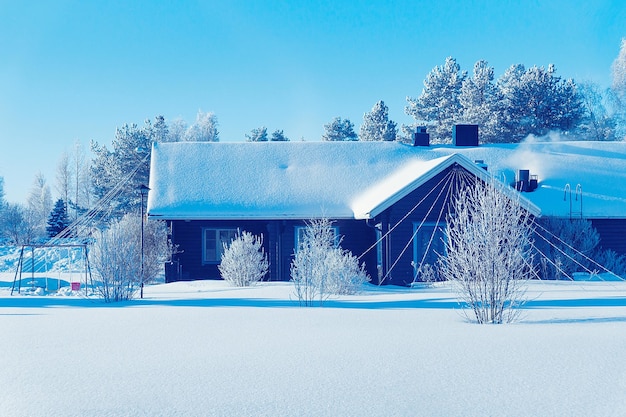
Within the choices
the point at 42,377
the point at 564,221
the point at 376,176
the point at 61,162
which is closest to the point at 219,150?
the point at 376,176

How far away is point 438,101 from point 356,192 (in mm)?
26560

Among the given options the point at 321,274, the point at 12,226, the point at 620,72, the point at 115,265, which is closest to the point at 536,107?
the point at 620,72

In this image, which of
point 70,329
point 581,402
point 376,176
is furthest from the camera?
point 376,176

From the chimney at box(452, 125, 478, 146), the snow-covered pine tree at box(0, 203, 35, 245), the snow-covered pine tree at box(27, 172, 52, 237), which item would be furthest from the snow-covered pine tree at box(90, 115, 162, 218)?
the snow-covered pine tree at box(27, 172, 52, 237)

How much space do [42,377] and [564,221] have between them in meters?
18.9

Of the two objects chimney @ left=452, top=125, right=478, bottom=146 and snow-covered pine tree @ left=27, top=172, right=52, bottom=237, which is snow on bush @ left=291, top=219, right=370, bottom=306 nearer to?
chimney @ left=452, top=125, right=478, bottom=146

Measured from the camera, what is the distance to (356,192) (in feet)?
80.7

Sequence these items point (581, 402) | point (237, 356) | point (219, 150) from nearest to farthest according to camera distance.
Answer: point (581, 402)
point (237, 356)
point (219, 150)

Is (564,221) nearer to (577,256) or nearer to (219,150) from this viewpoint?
(577,256)

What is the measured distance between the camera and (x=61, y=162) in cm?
6738

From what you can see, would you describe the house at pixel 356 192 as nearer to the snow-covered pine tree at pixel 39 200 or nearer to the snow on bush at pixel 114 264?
the snow on bush at pixel 114 264

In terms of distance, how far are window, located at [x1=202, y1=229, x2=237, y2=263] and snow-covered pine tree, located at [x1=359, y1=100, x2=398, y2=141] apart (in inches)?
1209

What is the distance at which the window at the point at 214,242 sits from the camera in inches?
943

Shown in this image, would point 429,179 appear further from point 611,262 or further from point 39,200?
point 39,200
